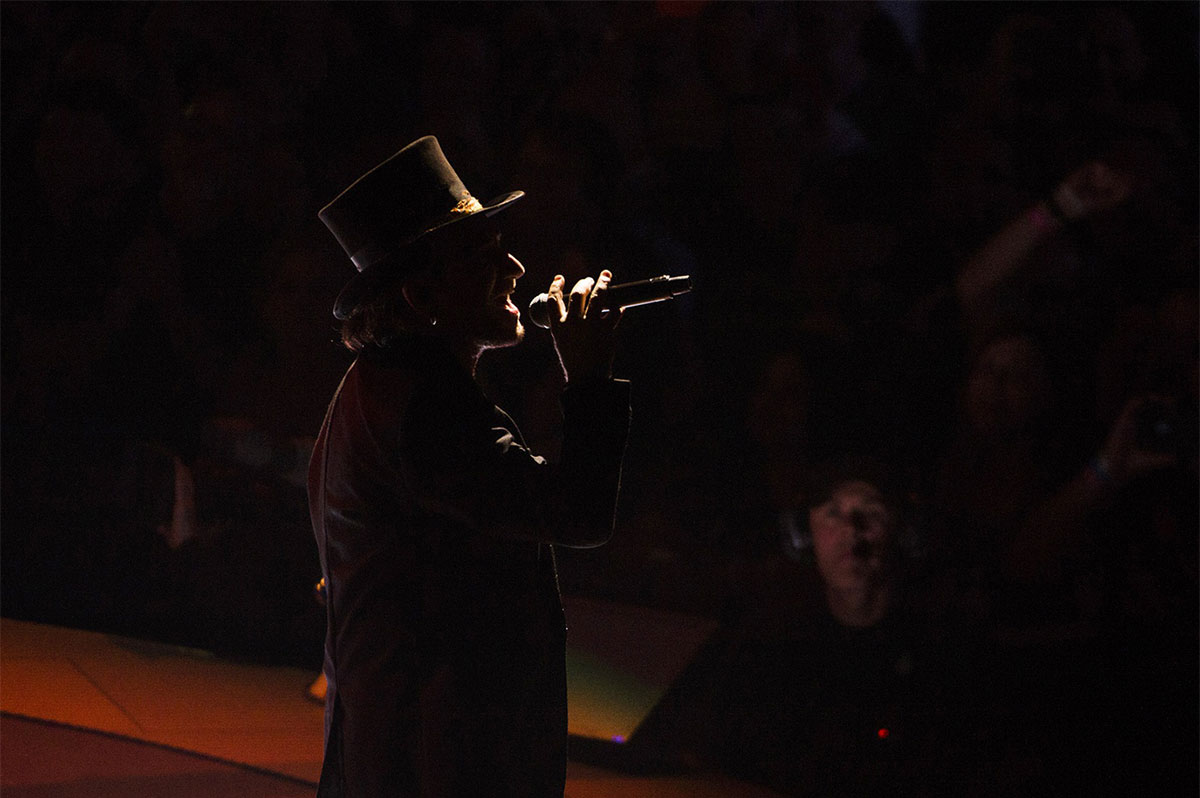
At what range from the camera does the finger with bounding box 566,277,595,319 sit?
4.46 ft

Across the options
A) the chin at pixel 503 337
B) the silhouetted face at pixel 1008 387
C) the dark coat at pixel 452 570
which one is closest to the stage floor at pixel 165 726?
the silhouetted face at pixel 1008 387

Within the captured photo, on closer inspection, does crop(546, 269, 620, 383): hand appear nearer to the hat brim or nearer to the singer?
the singer

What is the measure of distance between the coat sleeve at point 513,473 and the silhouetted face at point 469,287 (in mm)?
134

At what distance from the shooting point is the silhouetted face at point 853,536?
2617mm

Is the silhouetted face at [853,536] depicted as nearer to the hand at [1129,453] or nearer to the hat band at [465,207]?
the hand at [1129,453]

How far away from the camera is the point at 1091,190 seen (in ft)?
8.98


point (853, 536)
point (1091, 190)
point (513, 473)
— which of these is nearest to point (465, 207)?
point (513, 473)

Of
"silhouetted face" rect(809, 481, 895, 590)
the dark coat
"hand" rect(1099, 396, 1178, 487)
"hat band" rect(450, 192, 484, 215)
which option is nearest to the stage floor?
"silhouetted face" rect(809, 481, 895, 590)

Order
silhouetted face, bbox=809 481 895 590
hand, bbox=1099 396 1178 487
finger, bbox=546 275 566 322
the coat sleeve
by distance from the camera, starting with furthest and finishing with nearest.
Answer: silhouetted face, bbox=809 481 895 590, hand, bbox=1099 396 1178 487, finger, bbox=546 275 566 322, the coat sleeve

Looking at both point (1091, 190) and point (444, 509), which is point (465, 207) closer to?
point (444, 509)

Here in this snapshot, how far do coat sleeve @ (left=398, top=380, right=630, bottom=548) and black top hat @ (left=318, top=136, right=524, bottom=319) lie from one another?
22cm

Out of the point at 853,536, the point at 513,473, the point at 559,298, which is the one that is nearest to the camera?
the point at 513,473

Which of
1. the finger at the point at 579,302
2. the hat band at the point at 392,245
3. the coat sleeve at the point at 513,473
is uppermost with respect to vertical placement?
the hat band at the point at 392,245

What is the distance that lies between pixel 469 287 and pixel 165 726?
2022mm
